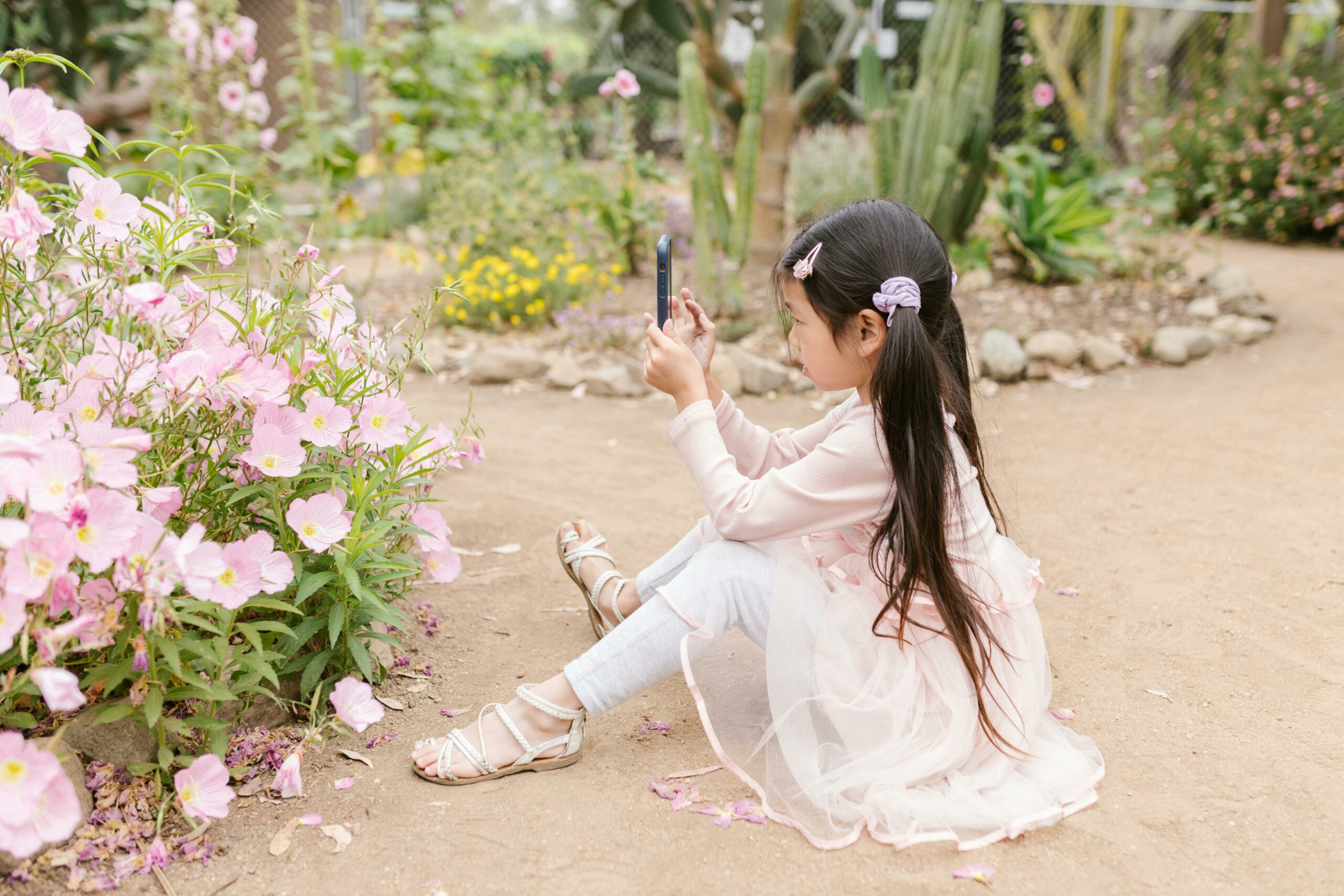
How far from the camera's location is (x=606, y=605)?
2.09m

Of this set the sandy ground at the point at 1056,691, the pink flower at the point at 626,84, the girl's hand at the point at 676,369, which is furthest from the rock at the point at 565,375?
the girl's hand at the point at 676,369

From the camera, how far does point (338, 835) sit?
1543mm

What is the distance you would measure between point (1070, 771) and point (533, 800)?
0.82 meters

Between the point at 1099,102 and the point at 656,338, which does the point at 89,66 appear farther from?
the point at 1099,102

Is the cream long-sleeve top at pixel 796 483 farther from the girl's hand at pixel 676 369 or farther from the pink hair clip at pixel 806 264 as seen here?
the pink hair clip at pixel 806 264

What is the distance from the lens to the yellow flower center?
1.18 metres

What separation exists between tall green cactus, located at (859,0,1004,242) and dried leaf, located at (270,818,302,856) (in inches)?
170

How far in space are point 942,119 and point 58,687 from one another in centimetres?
499

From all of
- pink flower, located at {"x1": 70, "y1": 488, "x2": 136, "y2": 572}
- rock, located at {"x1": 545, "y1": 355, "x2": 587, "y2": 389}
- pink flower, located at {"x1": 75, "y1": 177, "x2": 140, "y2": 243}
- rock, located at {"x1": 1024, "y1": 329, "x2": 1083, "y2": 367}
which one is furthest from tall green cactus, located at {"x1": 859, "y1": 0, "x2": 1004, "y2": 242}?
pink flower, located at {"x1": 70, "y1": 488, "x2": 136, "y2": 572}

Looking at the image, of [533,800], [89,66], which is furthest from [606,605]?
[89,66]

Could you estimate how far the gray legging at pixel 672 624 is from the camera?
1695 mm

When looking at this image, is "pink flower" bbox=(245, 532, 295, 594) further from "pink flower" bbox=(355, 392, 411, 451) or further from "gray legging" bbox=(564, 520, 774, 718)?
"gray legging" bbox=(564, 520, 774, 718)

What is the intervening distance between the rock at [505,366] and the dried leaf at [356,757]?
273 cm

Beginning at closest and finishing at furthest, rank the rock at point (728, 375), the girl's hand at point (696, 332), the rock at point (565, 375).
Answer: the girl's hand at point (696, 332) → the rock at point (728, 375) → the rock at point (565, 375)
